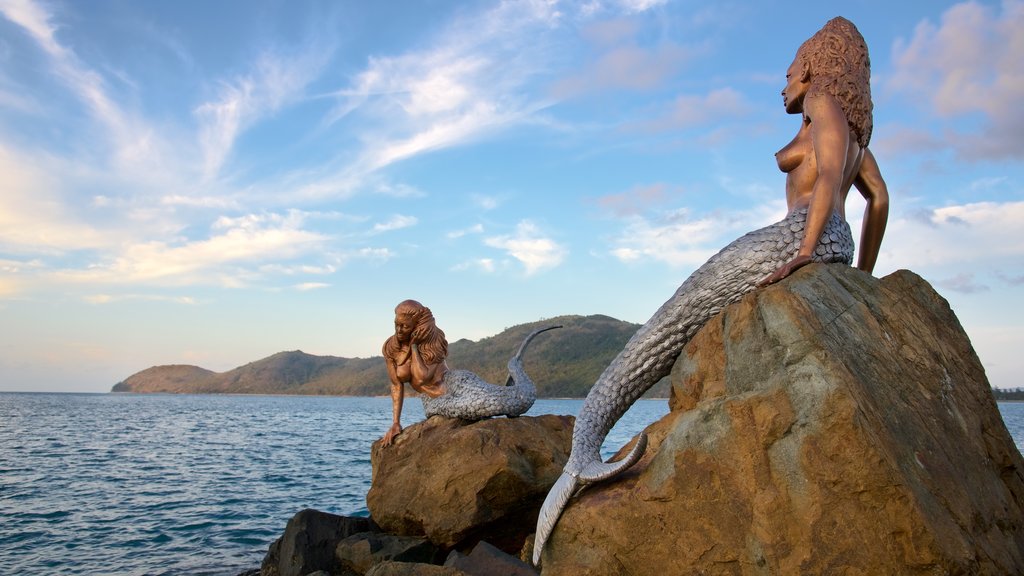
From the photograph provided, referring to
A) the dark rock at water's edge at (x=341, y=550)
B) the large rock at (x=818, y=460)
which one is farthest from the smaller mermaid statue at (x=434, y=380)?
the large rock at (x=818, y=460)

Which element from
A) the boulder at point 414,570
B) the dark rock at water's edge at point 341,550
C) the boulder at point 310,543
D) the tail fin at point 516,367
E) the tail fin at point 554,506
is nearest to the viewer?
the tail fin at point 554,506

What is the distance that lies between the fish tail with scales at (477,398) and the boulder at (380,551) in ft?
5.76

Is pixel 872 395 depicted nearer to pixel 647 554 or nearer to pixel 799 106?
pixel 647 554

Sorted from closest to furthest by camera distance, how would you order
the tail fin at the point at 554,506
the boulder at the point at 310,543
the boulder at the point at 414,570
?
the tail fin at the point at 554,506
the boulder at the point at 414,570
the boulder at the point at 310,543

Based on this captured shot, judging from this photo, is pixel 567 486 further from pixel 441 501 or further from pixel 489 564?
pixel 441 501

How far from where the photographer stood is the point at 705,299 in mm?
5055

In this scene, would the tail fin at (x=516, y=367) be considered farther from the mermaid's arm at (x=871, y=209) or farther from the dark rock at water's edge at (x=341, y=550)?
the mermaid's arm at (x=871, y=209)

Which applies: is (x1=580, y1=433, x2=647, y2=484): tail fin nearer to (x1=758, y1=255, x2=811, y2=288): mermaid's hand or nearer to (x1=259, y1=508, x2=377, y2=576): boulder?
(x1=758, y1=255, x2=811, y2=288): mermaid's hand

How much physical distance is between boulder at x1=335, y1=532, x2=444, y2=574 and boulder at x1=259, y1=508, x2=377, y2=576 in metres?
0.38

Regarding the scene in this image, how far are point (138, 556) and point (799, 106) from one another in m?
11.6

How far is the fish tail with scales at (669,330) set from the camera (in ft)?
15.8

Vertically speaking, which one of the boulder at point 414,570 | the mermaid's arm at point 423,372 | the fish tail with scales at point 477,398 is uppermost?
the mermaid's arm at point 423,372

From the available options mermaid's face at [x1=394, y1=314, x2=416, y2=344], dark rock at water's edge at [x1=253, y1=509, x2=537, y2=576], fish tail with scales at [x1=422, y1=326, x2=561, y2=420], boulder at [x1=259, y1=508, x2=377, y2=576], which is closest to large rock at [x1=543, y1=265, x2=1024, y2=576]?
dark rock at water's edge at [x1=253, y1=509, x2=537, y2=576]

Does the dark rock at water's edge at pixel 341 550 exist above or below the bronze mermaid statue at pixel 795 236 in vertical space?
below
